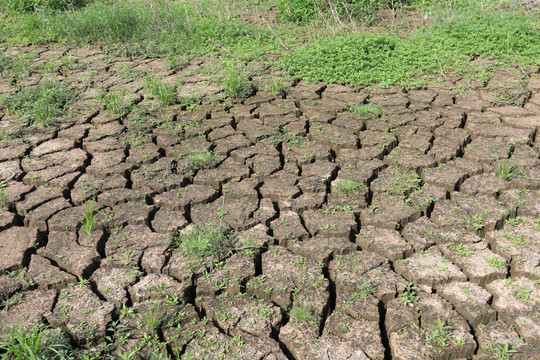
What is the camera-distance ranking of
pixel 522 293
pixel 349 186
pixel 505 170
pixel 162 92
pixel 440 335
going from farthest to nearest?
pixel 162 92 < pixel 505 170 < pixel 349 186 < pixel 522 293 < pixel 440 335

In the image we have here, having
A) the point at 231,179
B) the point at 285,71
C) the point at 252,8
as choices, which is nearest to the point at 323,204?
the point at 231,179

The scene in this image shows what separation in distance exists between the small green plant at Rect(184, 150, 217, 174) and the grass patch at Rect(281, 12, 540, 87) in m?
1.79

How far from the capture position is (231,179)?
406cm

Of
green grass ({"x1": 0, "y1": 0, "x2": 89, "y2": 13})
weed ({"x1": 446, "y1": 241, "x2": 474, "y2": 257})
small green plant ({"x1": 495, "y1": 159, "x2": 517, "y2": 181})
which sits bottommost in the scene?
weed ({"x1": 446, "y1": 241, "x2": 474, "y2": 257})

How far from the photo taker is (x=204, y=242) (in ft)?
10.7

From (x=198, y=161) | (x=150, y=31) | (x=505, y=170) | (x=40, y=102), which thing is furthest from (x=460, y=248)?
(x=150, y=31)

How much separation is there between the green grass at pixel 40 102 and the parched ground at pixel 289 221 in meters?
0.11

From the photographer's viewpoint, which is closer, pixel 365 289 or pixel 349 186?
pixel 365 289

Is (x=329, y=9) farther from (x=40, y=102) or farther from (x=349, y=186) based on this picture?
(x=349, y=186)

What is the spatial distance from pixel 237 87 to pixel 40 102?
1732 mm

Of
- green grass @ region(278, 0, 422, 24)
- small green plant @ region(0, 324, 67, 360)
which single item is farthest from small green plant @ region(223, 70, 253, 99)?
small green plant @ region(0, 324, 67, 360)

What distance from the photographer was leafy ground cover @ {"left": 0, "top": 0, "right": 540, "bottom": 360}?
279 cm

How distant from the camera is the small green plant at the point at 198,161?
13.8 ft

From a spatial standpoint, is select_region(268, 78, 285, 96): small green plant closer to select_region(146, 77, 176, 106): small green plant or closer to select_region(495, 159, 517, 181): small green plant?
select_region(146, 77, 176, 106): small green plant
